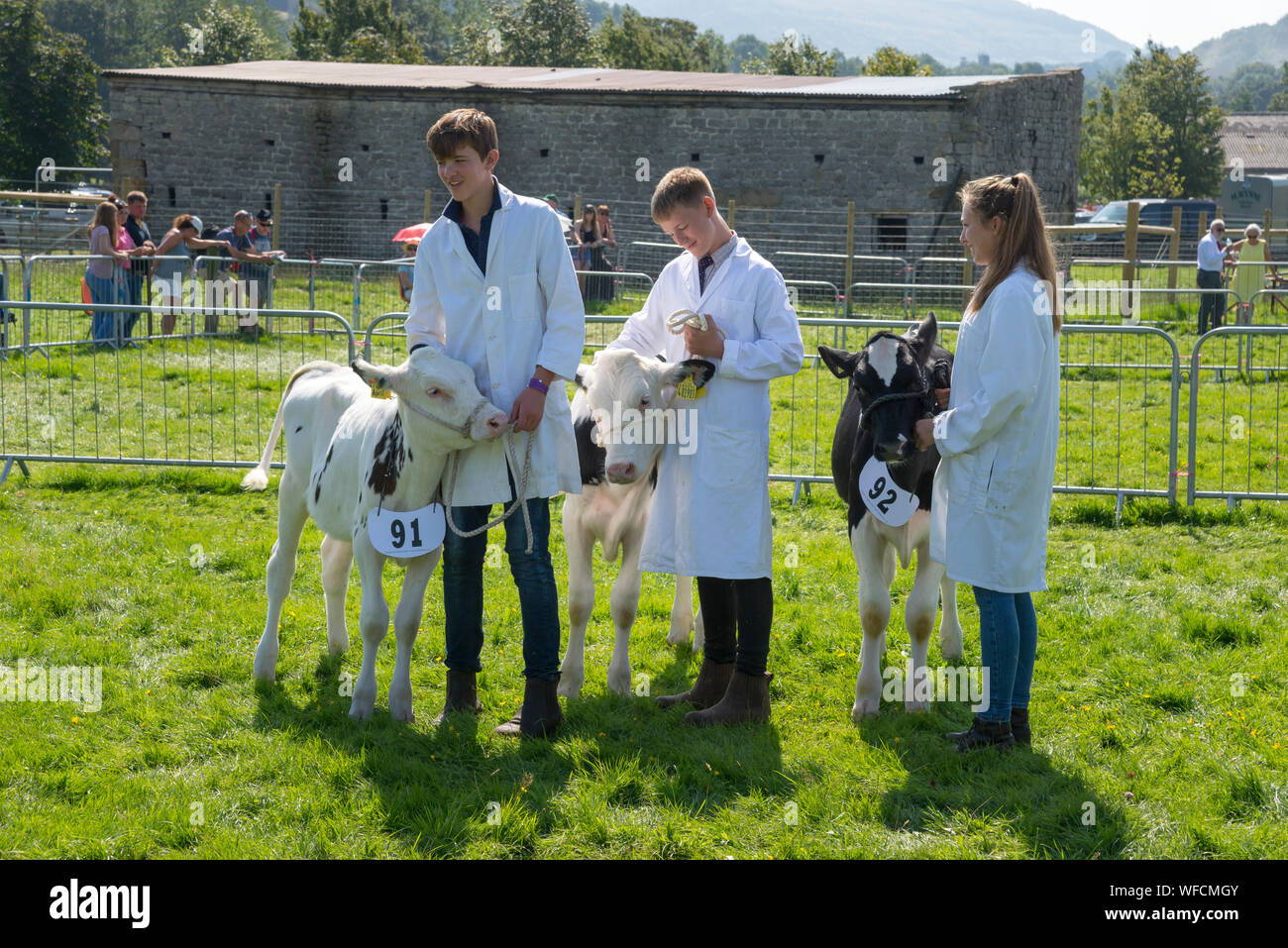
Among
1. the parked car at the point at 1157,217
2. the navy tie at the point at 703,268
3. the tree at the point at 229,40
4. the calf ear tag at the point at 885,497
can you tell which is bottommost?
the calf ear tag at the point at 885,497

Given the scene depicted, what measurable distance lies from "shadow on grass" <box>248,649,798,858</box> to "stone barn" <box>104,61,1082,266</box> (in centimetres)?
2443

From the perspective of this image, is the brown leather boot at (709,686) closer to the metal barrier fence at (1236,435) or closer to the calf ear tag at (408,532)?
the calf ear tag at (408,532)

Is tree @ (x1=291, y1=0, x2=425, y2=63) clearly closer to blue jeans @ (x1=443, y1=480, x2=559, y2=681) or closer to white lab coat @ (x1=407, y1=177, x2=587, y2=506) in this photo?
white lab coat @ (x1=407, y1=177, x2=587, y2=506)

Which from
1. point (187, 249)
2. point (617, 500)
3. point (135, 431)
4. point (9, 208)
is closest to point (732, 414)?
point (617, 500)

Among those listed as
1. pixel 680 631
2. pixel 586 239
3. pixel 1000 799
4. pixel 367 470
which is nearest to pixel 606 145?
pixel 586 239

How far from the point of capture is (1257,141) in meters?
84.2

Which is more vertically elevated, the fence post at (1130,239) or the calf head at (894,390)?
the fence post at (1130,239)

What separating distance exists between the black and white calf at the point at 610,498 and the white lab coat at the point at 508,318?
0.28 metres

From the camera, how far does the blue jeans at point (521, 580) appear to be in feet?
16.3

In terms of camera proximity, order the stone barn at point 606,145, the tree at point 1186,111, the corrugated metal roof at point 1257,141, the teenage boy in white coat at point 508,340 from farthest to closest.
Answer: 1. the corrugated metal roof at point 1257,141
2. the tree at point 1186,111
3. the stone barn at point 606,145
4. the teenage boy in white coat at point 508,340

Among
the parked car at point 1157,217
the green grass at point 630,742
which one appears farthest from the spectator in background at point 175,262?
the parked car at point 1157,217

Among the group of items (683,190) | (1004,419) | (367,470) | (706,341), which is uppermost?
(683,190)

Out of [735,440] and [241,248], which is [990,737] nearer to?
[735,440]

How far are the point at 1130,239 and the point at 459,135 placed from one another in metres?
19.5
